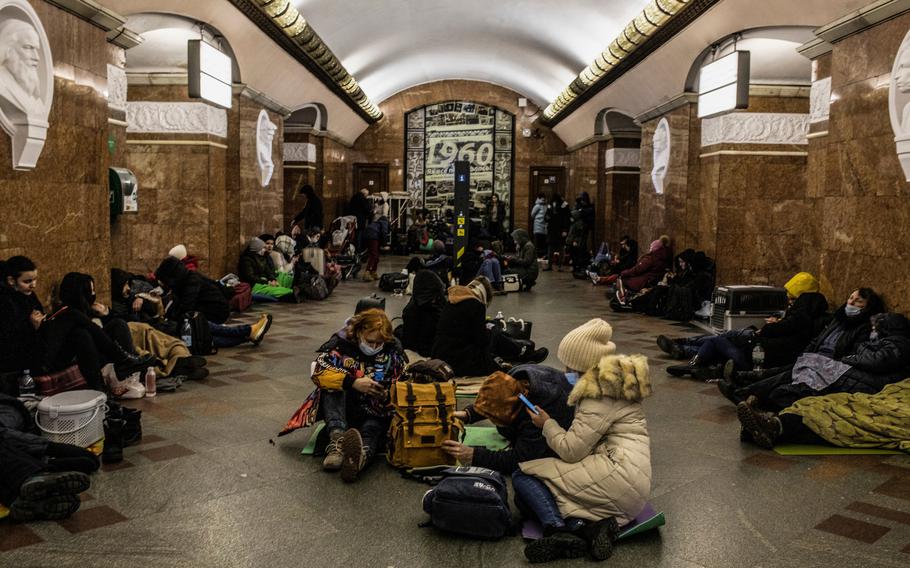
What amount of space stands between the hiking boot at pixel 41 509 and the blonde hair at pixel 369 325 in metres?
1.83

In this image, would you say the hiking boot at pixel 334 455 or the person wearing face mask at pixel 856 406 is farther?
the person wearing face mask at pixel 856 406

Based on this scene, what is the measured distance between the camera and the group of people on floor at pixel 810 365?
5.52 metres

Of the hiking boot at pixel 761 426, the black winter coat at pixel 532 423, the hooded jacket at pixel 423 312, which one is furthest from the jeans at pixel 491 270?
the black winter coat at pixel 532 423

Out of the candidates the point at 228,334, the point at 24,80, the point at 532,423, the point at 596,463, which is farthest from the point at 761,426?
the point at 24,80

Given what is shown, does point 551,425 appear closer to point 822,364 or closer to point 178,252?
point 822,364

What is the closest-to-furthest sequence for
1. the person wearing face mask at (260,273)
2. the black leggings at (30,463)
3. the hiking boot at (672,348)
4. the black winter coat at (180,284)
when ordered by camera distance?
the black leggings at (30,463), the hiking boot at (672,348), the black winter coat at (180,284), the person wearing face mask at (260,273)

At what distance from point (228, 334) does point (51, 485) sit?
493 cm

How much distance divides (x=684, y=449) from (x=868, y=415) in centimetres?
124

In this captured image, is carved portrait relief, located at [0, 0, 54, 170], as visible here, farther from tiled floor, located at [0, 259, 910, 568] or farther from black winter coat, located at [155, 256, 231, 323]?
black winter coat, located at [155, 256, 231, 323]

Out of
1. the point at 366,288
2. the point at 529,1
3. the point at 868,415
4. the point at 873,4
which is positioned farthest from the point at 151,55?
the point at 868,415

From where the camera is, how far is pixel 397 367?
5305mm

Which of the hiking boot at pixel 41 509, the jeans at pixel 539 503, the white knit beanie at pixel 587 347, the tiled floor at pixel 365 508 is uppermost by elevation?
the white knit beanie at pixel 587 347

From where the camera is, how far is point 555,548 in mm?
3691

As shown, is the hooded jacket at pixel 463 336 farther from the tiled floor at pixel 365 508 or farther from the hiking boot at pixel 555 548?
the hiking boot at pixel 555 548
